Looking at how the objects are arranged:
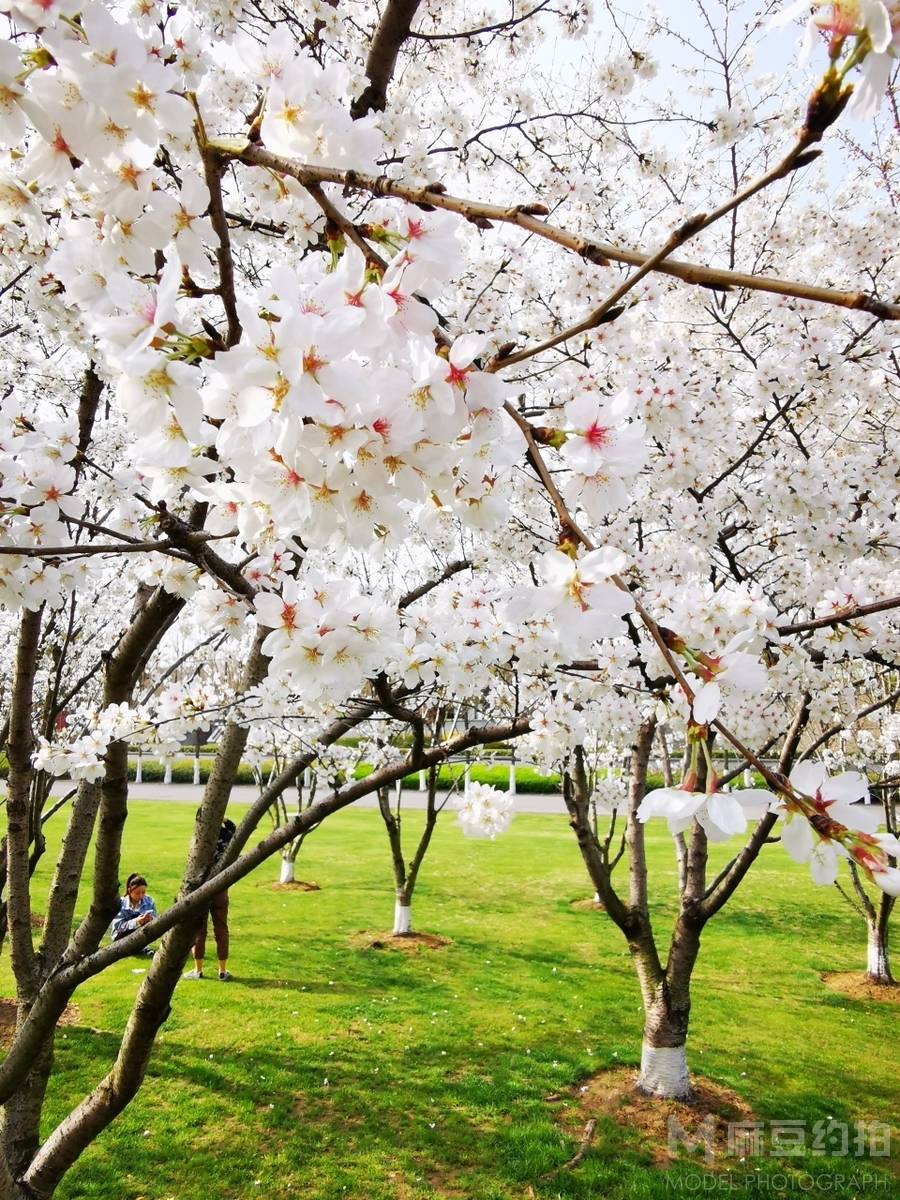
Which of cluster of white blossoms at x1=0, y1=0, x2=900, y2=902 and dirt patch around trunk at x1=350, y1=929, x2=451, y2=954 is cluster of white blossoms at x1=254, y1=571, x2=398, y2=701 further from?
dirt patch around trunk at x1=350, y1=929, x2=451, y2=954

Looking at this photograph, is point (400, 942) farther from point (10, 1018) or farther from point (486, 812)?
point (486, 812)

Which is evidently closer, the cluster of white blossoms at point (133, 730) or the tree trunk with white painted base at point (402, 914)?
the cluster of white blossoms at point (133, 730)

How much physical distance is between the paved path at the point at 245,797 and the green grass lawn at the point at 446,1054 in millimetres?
11832

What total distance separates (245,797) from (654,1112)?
754 inches

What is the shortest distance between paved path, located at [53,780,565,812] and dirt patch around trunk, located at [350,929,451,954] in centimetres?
1169

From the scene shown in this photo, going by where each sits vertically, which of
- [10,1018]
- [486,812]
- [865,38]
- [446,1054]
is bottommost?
[446,1054]

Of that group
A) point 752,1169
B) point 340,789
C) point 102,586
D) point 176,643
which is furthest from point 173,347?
point 176,643

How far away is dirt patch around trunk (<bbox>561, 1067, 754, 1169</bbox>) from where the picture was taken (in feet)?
16.3

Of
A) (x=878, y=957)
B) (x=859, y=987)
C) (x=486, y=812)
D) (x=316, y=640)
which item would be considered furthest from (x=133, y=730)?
(x=878, y=957)

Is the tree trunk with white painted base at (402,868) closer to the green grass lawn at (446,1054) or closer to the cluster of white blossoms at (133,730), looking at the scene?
the green grass lawn at (446,1054)

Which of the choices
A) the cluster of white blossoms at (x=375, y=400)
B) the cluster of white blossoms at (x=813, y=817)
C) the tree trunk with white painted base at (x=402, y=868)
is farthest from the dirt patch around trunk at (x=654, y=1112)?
the cluster of white blossoms at (x=813, y=817)

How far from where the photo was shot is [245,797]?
2270 cm

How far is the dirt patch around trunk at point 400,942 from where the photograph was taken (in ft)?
29.4

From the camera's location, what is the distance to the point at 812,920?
11023mm
